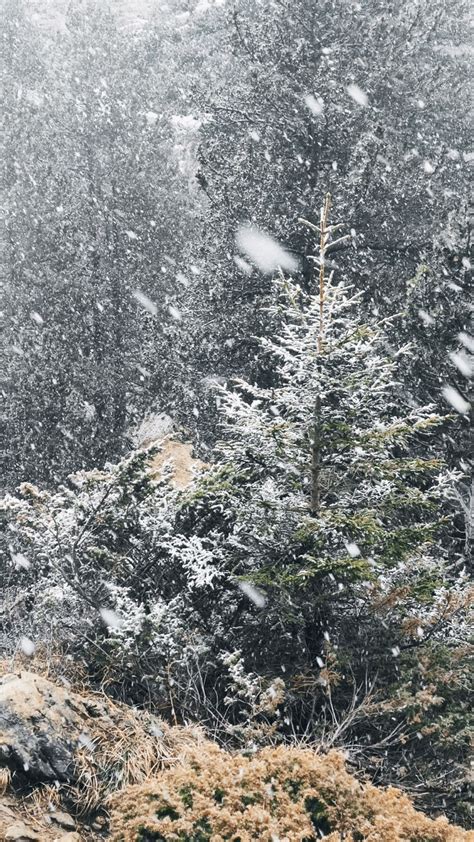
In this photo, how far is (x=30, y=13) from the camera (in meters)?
36.1

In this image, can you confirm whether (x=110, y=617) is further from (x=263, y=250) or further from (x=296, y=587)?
(x=263, y=250)

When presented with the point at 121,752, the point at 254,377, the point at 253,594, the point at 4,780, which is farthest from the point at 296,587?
the point at 254,377

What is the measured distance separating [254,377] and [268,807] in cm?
891

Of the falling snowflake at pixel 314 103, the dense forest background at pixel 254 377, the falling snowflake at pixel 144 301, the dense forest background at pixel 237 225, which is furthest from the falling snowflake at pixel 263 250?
the falling snowflake at pixel 144 301

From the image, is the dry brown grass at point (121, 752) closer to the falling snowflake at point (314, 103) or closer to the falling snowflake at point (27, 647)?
the falling snowflake at point (27, 647)

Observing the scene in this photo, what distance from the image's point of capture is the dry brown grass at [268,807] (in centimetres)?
360

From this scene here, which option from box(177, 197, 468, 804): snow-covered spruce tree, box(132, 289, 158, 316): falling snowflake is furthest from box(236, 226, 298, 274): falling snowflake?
box(177, 197, 468, 804): snow-covered spruce tree

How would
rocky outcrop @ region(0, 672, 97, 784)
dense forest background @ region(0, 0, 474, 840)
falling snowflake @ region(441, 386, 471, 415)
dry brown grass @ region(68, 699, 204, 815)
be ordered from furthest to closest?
falling snowflake @ region(441, 386, 471, 415), dense forest background @ region(0, 0, 474, 840), dry brown grass @ region(68, 699, 204, 815), rocky outcrop @ region(0, 672, 97, 784)

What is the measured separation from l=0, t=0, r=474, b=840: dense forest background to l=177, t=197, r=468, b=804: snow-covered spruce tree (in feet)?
0.11

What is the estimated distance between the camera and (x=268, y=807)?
3832 millimetres

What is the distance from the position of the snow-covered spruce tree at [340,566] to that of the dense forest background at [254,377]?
33mm

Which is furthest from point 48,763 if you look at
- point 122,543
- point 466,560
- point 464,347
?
point 464,347

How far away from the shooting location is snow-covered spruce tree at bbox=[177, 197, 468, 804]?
5.54 metres

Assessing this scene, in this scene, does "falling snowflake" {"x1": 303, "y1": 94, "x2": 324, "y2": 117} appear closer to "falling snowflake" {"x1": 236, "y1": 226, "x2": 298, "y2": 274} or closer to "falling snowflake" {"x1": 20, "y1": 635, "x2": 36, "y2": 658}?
"falling snowflake" {"x1": 236, "y1": 226, "x2": 298, "y2": 274}
